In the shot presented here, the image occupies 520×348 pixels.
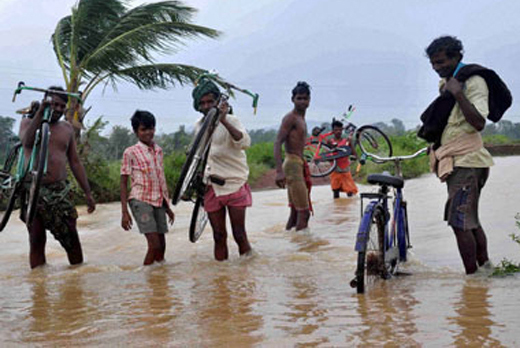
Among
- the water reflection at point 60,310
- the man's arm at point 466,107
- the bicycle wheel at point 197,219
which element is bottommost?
the water reflection at point 60,310

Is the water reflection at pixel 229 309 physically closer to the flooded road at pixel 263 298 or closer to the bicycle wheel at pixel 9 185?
the flooded road at pixel 263 298

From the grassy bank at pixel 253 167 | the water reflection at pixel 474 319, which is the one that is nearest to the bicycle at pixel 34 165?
the water reflection at pixel 474 319

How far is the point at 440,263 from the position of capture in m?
6.34

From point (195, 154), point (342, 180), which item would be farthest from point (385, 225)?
point (342, 180)

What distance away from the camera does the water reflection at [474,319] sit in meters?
3.23

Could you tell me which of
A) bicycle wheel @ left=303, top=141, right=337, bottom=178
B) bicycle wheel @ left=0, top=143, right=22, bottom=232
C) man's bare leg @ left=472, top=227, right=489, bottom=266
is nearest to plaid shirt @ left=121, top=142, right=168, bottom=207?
bicycle wheel @ left=0, top=143, right=22, bottom=232

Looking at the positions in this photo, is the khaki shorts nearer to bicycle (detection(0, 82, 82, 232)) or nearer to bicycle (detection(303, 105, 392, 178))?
bicycle (detection(0, 82, 82, 232))

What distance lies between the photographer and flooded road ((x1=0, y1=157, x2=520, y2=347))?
3521 millimetres

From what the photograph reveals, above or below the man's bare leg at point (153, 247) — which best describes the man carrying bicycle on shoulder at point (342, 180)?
above

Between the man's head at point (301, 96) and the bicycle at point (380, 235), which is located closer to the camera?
the bicycle at point (380, 235)

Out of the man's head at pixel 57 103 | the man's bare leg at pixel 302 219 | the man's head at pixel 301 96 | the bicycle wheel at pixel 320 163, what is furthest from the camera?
the bicycle wheel at pixel 320 163

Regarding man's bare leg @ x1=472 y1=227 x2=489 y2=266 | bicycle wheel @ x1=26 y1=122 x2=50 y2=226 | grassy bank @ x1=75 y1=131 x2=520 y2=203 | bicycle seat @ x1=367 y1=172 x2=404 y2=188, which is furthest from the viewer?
grassy bank @ x1=75 y1=131 x2=520 y2=203

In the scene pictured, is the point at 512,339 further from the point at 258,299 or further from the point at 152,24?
the point at 152,24

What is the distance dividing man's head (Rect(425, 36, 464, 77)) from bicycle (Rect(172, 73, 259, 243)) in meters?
1.67
